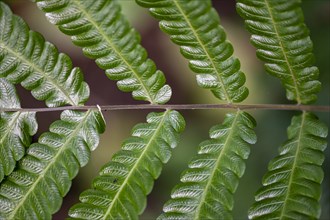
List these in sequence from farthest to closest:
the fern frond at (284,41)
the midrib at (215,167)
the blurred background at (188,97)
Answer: the blurred background at (188,97) < the midrib at (215,167) < the fern frond at (284,41)

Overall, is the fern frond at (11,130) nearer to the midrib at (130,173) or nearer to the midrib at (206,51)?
the midrib at (130,173)

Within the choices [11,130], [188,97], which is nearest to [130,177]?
[11,130]

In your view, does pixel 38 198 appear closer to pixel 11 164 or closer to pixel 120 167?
pixel 11 164

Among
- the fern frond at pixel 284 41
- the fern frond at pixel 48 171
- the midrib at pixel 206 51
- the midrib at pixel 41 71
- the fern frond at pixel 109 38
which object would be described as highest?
the fern frond at pixel 284 41

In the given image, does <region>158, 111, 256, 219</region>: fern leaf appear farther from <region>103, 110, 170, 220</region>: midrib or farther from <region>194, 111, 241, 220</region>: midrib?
<region>103, 110, 170, 220</region>: midrib

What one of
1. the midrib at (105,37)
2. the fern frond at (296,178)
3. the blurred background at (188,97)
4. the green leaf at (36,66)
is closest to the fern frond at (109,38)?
the midrib at (105,37)

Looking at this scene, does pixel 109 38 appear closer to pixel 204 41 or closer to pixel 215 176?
pixel 204 41
